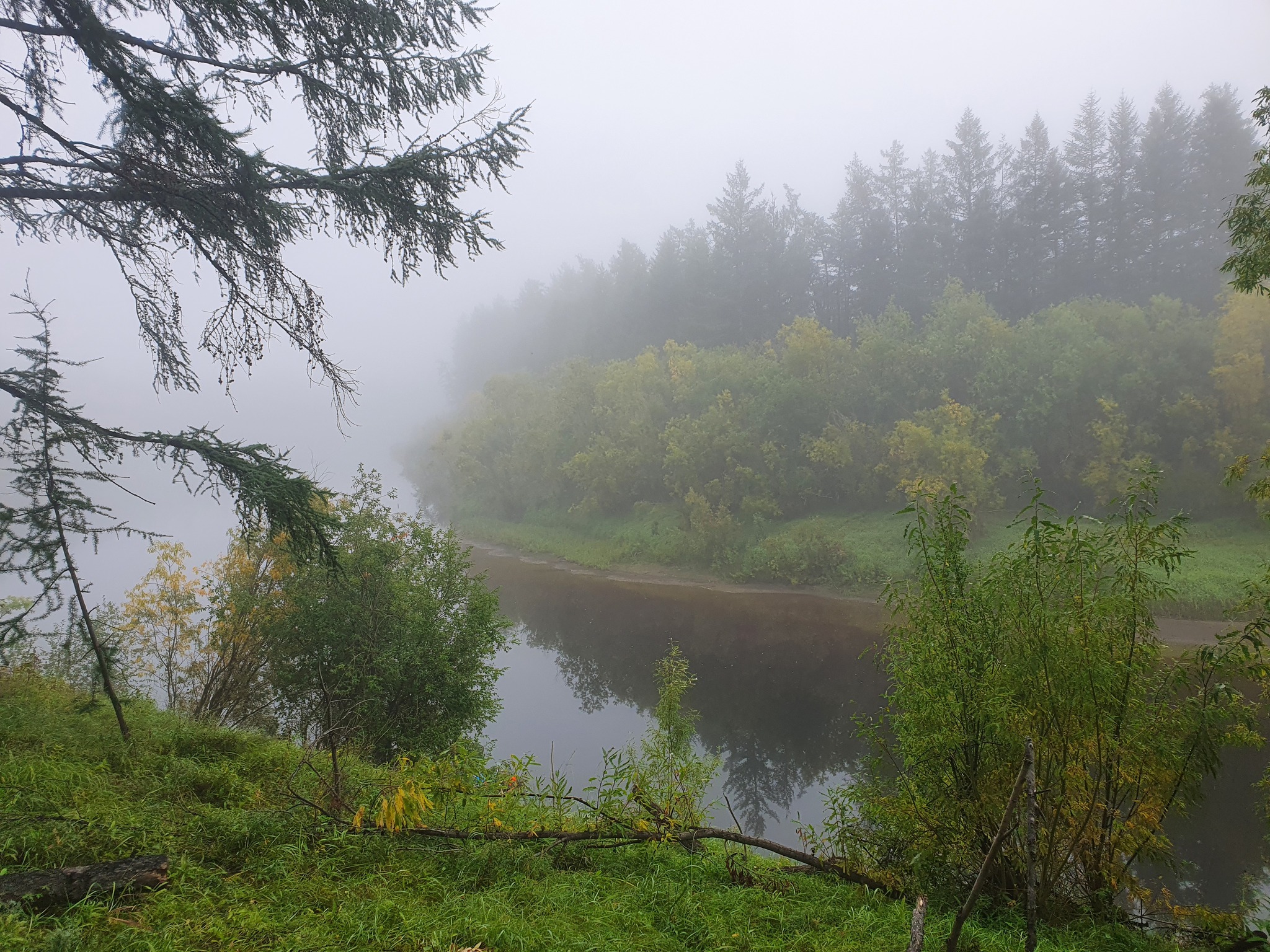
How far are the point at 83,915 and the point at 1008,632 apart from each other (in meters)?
5.98

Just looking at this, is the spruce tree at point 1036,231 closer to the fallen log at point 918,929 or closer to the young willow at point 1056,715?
the young willow at point 1056,715

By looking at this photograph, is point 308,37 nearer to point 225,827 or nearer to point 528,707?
point 225,827

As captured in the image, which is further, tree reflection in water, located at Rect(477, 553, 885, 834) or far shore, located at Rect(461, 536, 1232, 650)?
far shore, located at Rect(461, 536, 1232, 650)

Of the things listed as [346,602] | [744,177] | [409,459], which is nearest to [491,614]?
[346,602]

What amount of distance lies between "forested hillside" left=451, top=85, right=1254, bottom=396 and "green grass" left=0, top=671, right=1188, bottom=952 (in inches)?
1476

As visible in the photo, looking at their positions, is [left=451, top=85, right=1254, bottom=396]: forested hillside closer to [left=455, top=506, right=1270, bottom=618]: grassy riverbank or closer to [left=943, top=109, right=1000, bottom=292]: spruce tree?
[left=943, top=109, right=1000, bottom=292]: spruce tree

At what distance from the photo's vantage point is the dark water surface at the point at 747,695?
32.5 ft

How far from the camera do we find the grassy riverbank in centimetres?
1784

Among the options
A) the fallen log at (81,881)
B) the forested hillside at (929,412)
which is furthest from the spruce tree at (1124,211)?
the fallen log at (81,881)

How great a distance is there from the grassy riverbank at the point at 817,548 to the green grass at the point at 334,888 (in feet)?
45.8

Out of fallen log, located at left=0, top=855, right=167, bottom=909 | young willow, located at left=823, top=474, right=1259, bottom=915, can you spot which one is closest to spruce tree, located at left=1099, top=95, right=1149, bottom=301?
young willow, located at left=823, top=474, right=1259, bottom=915

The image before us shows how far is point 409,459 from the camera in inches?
2921

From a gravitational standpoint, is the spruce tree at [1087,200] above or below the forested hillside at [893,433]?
above

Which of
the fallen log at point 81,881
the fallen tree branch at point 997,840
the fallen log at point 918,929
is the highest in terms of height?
the fallen tree branch at point 997,840
